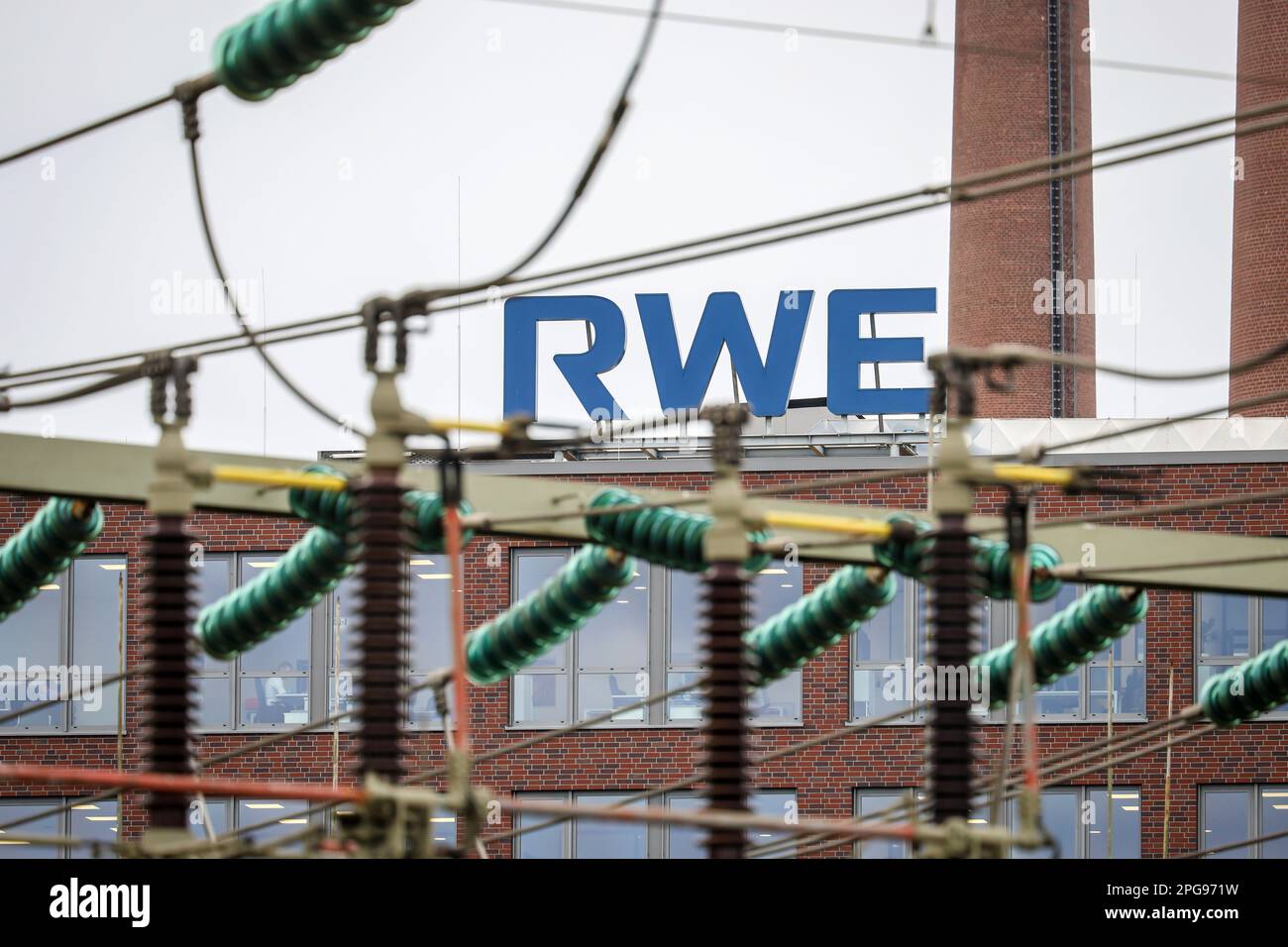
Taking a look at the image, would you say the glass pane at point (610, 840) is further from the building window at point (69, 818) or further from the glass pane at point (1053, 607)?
the building window at point (69, 818)

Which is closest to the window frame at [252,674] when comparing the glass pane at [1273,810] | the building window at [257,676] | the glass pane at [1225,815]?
the building window at [257,676]

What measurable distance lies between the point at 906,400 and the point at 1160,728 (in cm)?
1789

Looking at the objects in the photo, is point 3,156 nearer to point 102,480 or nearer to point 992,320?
point 102,480

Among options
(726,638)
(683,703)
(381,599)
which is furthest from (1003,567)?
(683,703)

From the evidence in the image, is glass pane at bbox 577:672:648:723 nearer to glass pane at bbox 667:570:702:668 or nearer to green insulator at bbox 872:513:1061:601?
glass pane at bbox 667:570:702:668

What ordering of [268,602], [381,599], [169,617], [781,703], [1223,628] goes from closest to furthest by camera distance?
[381,599], [169,617], [268,602], [1223,628], [781,703]

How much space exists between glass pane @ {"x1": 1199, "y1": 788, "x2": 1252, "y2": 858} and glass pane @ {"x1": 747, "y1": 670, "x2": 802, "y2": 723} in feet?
21.0

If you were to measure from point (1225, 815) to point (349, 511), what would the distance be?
21.4 metres

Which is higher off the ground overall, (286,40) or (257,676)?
(286,40)

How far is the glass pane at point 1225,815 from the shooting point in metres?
28.8

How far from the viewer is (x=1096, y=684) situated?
2942 centimetres

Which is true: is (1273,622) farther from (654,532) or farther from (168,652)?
(168,652)

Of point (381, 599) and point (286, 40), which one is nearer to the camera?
point (381, 599)
